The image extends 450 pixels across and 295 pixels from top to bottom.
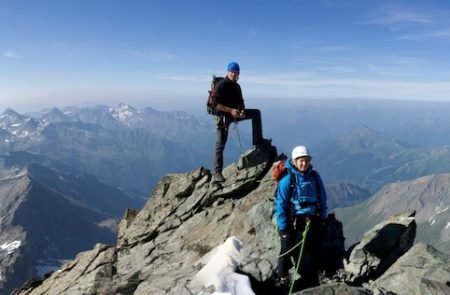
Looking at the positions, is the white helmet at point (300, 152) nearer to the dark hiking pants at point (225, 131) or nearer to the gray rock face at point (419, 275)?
the gray rock face at point (419, 275)

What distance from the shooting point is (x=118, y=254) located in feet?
99.7

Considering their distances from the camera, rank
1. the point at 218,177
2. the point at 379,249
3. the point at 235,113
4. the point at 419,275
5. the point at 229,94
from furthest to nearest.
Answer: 1. the point at 218,177
2. the point at 229,94
3. the point at 235,113
4. the point at 379,249
5. the point at 419,275

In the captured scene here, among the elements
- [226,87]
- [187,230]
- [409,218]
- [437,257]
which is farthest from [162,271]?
[409,218]

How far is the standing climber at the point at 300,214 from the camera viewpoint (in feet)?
56.2

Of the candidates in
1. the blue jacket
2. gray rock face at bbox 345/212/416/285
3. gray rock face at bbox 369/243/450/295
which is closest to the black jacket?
the blue jacket

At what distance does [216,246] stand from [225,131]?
7.88 m

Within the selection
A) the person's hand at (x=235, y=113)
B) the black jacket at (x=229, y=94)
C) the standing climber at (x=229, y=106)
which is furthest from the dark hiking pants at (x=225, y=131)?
the black jacket at (x=229, y=94)

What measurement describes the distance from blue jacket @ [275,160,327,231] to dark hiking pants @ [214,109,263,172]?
1004 centimetres

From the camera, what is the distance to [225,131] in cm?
2739

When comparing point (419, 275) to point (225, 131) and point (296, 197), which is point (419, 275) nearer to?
point (296, 197)

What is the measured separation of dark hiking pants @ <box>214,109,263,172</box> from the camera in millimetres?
27016

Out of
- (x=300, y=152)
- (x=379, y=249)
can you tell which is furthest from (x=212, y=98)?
(x=379, y=249)

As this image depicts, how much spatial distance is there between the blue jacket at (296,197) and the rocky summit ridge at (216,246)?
9.42 ft

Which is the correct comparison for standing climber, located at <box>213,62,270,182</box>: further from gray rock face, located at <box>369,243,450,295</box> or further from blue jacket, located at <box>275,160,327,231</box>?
gray rock face, located at <box>369,243,450,295</box>
